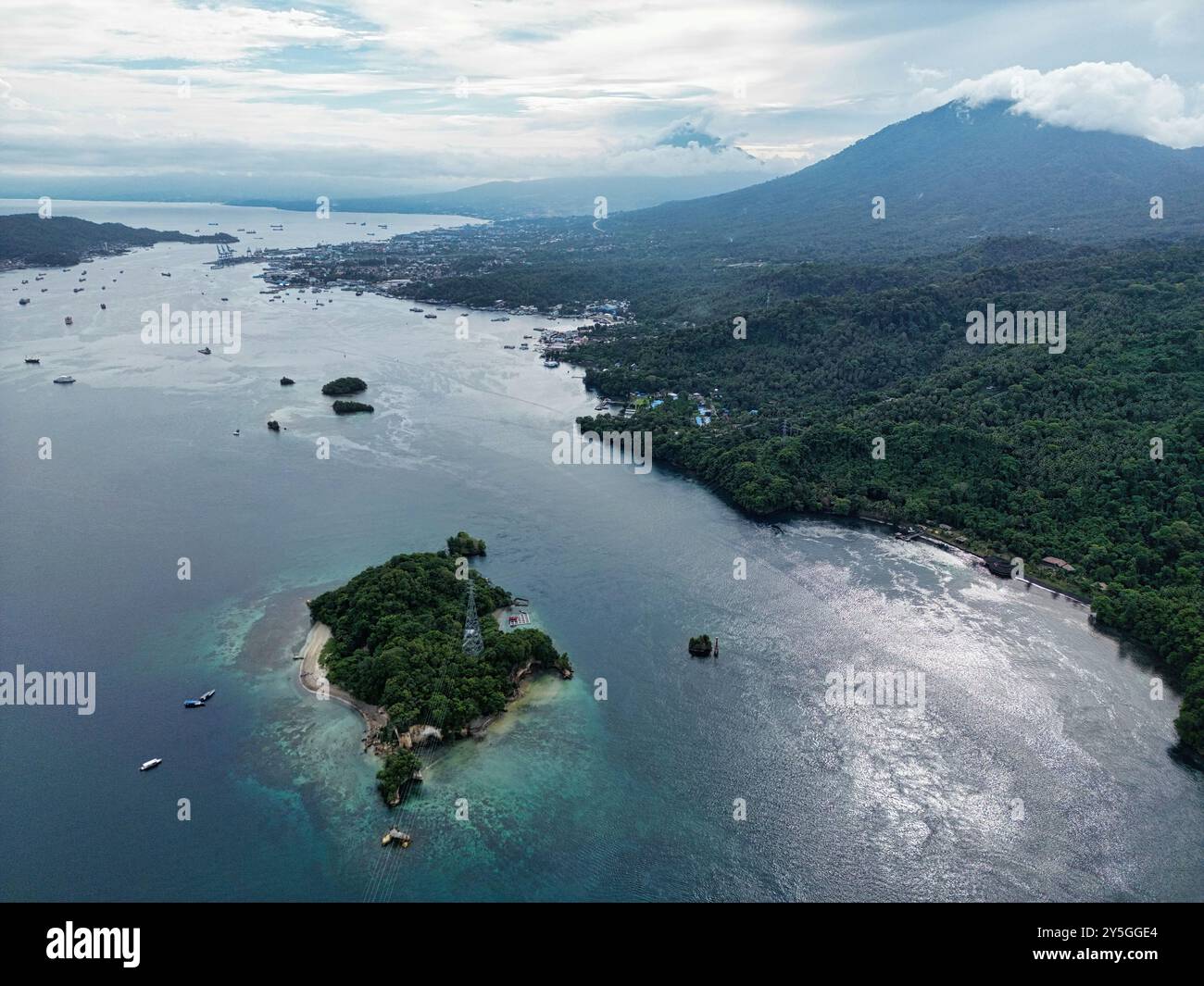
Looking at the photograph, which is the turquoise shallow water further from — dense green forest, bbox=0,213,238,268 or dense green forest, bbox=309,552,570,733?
dense green forest, bbox=0,213,238,268

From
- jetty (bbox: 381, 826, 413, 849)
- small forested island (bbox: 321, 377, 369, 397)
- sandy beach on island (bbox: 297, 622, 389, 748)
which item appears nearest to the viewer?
jetty (bbox: 381, 826, 413, 849)

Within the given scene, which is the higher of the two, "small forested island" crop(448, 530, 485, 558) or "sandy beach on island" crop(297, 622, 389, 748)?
"small forested island" crop(448, 530, 485, 558)

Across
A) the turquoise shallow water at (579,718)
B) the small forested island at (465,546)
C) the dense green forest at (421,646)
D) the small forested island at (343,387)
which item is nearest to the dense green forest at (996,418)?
the turquoise shallow water at (579,718)

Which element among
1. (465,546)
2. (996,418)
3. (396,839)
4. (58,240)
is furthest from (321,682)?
(58,240)

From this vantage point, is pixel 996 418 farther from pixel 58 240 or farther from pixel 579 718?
pixel 58 240

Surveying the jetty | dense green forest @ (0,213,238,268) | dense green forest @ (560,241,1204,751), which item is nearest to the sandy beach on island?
the jetty

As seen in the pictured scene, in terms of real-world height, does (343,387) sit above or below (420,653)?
above

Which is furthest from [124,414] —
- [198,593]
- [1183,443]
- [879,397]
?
[1183,443]
